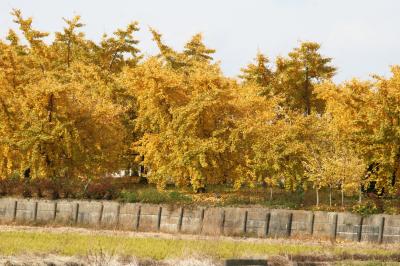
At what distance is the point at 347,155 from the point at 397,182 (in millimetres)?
3321

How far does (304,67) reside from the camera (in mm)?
47750

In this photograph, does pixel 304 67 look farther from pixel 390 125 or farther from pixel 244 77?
pixel 390 125

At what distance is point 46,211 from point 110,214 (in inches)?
127

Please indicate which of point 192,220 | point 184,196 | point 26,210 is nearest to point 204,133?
point 184,196

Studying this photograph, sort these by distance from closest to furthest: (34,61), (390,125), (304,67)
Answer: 1. (390,125)
2. (34,61)
3. (304,67)

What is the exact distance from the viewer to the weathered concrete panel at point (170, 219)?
29.2 meters

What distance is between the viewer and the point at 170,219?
1153 inches

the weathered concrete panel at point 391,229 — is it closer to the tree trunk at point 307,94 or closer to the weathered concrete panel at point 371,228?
the weathered concrete panel at point 371,228

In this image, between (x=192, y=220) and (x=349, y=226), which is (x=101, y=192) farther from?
(x=349, y=226)

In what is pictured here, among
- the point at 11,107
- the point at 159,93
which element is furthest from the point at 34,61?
the point at 159,93

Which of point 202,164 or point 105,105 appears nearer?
point 202,164

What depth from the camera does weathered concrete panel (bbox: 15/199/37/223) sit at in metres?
30.6

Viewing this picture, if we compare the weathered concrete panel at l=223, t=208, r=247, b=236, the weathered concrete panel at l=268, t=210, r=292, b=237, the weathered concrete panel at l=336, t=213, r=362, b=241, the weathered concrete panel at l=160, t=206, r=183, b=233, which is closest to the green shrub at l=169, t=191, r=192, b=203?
the weathered concrete panel at l=160, t=206, r=183, b=233

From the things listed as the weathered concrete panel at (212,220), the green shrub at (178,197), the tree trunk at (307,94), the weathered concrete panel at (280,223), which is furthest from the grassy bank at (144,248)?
the tree trunk at (307,94)
